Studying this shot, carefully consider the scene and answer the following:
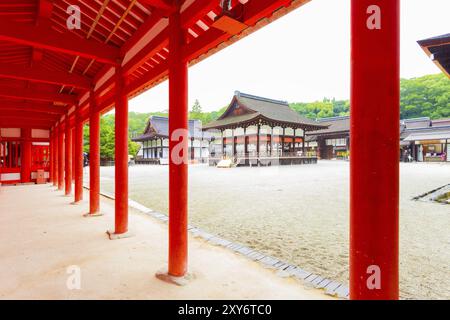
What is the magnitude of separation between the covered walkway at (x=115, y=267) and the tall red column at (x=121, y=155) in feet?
1.26

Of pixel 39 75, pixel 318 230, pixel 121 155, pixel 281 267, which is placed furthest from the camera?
pixel 39 75

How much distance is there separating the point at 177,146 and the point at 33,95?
590 cm

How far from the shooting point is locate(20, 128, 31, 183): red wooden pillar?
12.5m

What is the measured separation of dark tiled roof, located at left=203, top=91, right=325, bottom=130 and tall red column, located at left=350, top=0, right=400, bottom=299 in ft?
78.4

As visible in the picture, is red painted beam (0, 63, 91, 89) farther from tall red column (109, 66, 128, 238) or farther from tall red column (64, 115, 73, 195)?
tall red column (64, 115, 73, 195)

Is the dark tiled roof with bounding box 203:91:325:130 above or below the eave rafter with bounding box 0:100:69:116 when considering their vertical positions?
above

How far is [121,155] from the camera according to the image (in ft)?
15.1

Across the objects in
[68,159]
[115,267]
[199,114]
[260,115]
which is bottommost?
[115,267]

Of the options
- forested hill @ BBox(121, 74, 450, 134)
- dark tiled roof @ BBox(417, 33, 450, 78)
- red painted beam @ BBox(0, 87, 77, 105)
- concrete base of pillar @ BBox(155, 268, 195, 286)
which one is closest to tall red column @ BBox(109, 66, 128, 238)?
concrete base of pillar @ BBox(155, 268, 195, 286)

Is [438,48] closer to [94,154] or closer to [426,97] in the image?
[94,154]

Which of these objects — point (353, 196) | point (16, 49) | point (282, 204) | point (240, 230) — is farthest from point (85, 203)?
point (353, 196)

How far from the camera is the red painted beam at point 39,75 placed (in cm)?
481

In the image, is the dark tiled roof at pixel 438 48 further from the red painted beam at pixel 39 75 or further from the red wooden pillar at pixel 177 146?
the red painted beam at pixel 39 75

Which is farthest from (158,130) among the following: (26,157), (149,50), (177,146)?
(177,146)
